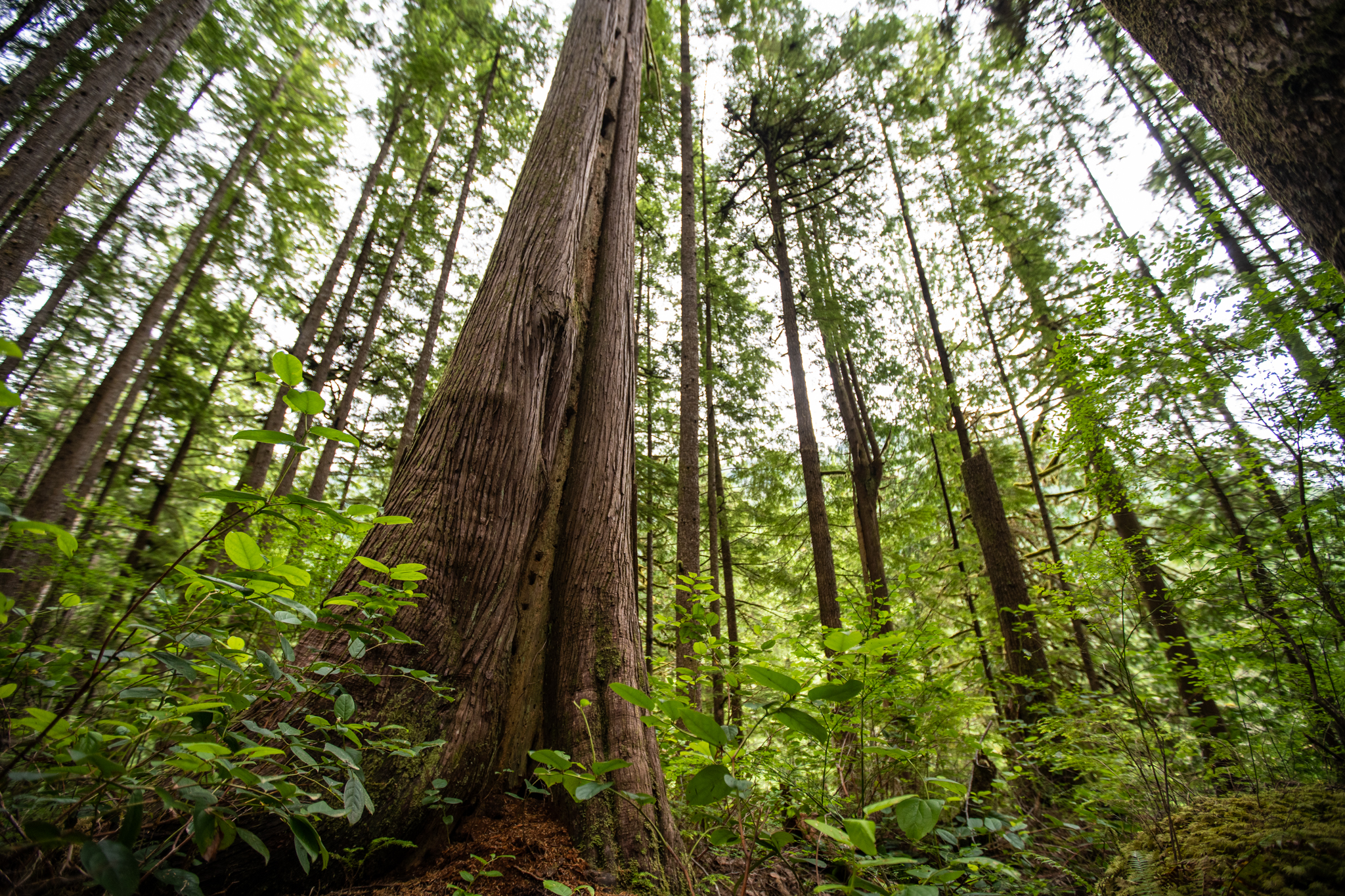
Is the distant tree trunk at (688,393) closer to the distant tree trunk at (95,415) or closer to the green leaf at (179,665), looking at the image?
the green leaf at (179,665)

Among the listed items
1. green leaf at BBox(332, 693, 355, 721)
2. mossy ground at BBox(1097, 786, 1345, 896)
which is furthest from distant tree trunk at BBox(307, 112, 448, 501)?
mossy ground at BBox(1097, 786, 1345, 896)

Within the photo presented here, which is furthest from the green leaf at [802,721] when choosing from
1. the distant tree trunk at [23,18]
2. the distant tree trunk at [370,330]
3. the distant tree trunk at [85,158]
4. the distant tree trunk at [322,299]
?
the distant tree trunk at [23,18]

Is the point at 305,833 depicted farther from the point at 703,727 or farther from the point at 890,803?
the point at 890,803

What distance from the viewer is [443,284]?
9.15 m

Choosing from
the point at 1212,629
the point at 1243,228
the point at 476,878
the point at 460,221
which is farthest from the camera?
the point at 460,221

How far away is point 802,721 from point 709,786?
0.67 feet

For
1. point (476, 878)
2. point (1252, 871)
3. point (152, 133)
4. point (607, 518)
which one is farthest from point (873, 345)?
point (152, 133)

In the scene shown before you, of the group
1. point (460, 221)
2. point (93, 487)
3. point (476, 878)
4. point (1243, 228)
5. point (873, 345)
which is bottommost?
point (476, 878)

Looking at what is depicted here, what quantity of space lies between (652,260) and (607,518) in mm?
9516

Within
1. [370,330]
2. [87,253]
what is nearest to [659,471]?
[370,330]

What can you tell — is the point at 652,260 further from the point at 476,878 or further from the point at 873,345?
the point at 476,878

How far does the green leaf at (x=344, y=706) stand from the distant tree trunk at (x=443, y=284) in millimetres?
7236

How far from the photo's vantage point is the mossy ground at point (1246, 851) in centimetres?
123

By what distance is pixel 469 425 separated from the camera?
2.17 meters
